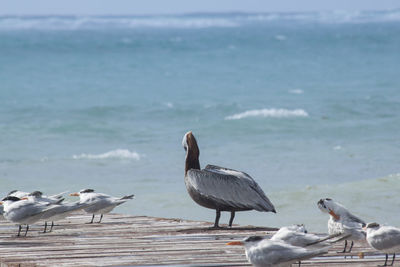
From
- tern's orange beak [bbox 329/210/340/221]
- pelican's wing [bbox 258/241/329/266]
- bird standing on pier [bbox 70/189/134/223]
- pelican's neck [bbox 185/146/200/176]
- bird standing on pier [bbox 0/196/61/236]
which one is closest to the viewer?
pelican's wing [bbox 258/241/329/266]

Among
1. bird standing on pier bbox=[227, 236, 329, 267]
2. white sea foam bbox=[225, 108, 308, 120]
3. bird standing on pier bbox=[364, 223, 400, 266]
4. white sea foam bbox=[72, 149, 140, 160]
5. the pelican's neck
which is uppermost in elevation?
bird standing on pier bbox=[227, 236, 329, 267]

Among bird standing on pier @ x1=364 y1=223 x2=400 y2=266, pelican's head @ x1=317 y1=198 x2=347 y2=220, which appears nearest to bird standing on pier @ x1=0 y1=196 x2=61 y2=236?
pelican's head @ x1=317 y1=198 x2=347 y2=220

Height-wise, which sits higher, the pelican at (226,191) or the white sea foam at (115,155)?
the pelican at (226,191)

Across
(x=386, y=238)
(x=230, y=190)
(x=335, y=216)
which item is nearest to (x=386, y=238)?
(x=386, y=238)

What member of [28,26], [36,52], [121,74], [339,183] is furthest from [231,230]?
[28,26]

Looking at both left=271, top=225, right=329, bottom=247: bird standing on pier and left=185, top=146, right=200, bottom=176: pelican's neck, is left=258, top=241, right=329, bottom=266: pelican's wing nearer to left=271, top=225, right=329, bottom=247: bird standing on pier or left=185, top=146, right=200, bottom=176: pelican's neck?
left=271, top=225, right=329, bottom=247: bird standing on pier

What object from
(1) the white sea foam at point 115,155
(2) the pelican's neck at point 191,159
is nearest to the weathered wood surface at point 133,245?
(2) the pelican's neck at point 191,159

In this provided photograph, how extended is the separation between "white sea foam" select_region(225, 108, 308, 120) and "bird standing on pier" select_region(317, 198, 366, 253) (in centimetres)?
1962

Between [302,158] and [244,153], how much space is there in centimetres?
157

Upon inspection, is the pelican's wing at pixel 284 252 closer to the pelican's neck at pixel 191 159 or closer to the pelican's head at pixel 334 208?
the pelican's head at pixel 334 208

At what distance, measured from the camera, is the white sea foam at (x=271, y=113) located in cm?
2836

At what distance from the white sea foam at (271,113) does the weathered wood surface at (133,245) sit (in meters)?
18.0

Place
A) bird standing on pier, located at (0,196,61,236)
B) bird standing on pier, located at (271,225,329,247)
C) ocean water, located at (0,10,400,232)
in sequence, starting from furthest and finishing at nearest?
ocean water, located at (0,10,400,232), bird standing on pier, located at (0,196,61,236), bird standing on pier, located at (271,225,329,247)

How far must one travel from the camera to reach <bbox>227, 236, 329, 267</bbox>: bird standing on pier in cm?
685
